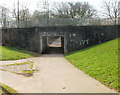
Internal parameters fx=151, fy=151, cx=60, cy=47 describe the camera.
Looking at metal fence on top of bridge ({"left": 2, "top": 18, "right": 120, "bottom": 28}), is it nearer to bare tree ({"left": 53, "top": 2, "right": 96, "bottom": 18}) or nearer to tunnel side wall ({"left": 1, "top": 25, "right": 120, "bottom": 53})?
tunnel side wall ({"left": 1, "top": 25, "right": 120, "bottom": 53})

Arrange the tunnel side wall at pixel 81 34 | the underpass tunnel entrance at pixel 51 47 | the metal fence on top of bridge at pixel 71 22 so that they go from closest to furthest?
the tunnel side wall at pixel 81 34 < the metal fence on top of bridge at pixel 71 22 < the underpass tunnel entrance at pixel 51 47

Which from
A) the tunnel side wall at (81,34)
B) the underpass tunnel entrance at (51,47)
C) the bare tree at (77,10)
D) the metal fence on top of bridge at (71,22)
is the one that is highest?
the bare tree at (77,10)

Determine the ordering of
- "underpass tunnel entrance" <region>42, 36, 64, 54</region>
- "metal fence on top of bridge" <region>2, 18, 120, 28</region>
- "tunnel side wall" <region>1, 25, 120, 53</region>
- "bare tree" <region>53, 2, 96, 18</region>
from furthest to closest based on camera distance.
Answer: "bare tree" <region>53, 2, 96, 18</region> < "underpass tunnel entrance" <region>42, 36, 64, 54</region> < "metal fence on top of bridge" <region>2, 18, 120, 28</region> < "tunnel side wall" <region>1, 25, 120, 53</region>

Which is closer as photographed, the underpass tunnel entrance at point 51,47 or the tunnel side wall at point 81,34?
the tunnel side wall at point 81,34

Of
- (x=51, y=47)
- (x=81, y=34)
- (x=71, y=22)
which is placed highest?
(x=71, y=22)

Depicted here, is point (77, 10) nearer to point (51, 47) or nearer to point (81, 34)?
point (51, 47)

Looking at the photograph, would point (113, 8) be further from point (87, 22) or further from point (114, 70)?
point (114, 70)

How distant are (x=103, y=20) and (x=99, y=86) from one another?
1393 cm

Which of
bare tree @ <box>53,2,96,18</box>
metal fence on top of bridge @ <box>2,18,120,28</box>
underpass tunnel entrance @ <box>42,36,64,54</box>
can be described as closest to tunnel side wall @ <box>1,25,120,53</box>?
metal fence on top of bridge @ <box>2,18,120,28</box>

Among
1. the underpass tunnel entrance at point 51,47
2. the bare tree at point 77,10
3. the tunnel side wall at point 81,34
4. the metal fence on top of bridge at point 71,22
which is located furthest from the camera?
the bare tree at point 77,10

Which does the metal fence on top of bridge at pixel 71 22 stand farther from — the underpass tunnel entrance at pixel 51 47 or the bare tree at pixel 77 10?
the bare tree at pixel 77 10

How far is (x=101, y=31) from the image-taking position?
18.0 meters

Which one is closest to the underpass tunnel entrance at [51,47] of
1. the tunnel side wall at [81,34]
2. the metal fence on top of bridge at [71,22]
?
the tunnel side wall at [81,34]

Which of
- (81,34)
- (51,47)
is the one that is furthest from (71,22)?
(51,47)
